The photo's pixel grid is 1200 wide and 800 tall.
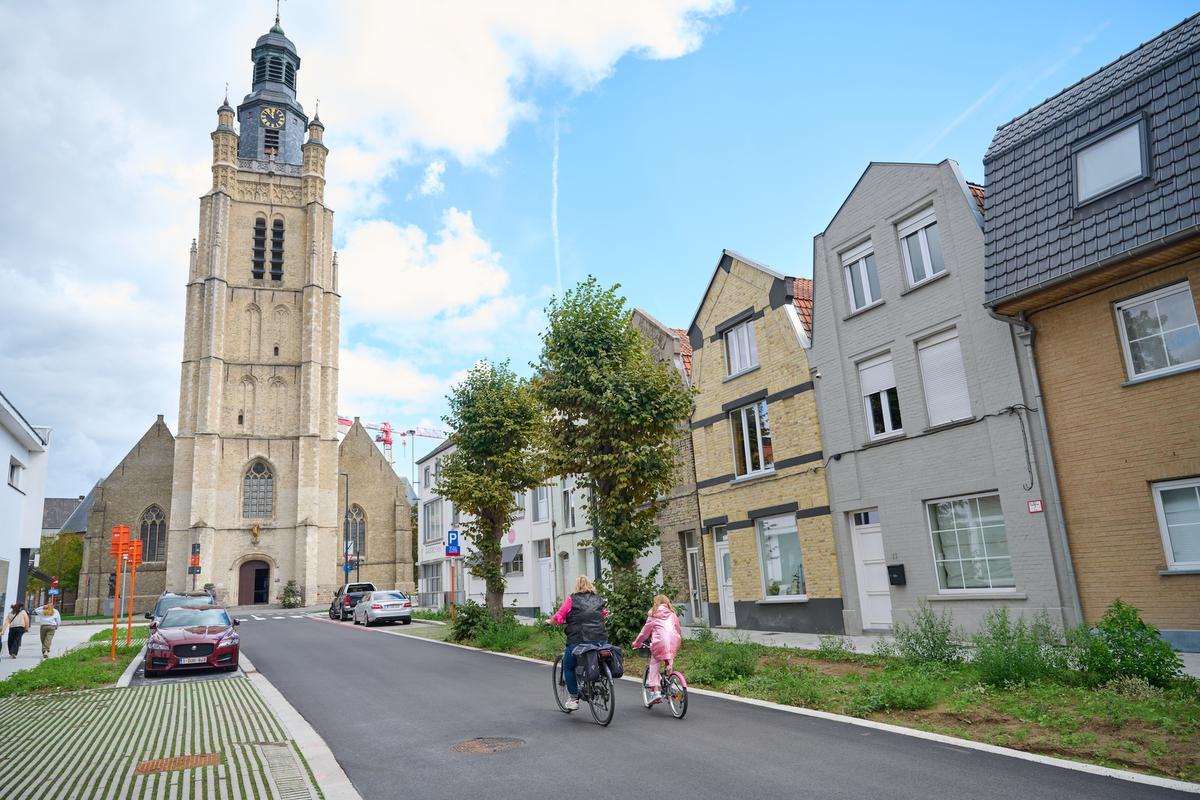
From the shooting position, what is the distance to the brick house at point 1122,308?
35.7 feet

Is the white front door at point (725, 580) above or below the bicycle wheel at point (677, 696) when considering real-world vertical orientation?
above

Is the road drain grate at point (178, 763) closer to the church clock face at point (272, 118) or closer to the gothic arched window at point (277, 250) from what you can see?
the gothic arched window at point (277, 250)

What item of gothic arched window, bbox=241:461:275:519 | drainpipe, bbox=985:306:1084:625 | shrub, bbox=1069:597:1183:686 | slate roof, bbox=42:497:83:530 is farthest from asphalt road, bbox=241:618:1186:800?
slate roof, bbox=42:497:83:530

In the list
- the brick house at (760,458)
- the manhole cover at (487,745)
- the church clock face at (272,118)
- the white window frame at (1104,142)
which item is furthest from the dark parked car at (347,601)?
the church clock face at (272,118)

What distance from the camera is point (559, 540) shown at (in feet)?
96.5

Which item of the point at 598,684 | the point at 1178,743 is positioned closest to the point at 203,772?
the point at 598,684

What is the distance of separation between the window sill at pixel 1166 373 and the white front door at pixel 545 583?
72.7 feet

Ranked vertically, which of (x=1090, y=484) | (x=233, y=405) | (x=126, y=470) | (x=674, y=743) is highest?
(x=233, y=405)

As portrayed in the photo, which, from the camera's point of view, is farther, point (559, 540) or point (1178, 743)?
point (559, 540)

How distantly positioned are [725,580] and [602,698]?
12.6 meters

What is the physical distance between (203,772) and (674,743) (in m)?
4.15

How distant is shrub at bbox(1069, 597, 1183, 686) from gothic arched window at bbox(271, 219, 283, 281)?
195 ft

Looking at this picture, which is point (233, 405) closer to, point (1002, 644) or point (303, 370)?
point (303, 370)

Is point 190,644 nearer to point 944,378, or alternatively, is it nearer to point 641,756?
point 641,756
